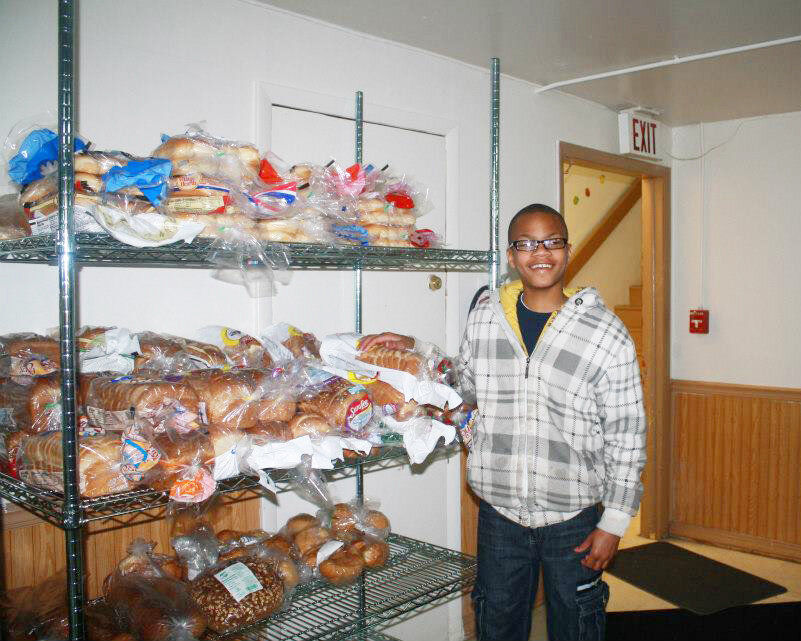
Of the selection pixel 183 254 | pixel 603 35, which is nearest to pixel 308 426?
pixel 183 254

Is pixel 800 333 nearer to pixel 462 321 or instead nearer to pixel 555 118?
pixel 555 118

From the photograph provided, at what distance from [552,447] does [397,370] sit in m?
0.46

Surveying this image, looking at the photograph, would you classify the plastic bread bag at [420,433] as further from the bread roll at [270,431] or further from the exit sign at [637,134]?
the exit sign at [637,134]

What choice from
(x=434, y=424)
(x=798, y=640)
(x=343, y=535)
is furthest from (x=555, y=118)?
(x=798, y=640)

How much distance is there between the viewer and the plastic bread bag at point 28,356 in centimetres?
163

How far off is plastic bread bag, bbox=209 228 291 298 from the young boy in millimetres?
659

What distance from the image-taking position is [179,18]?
2066mm

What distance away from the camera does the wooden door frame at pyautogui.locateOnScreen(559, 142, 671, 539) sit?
419cm

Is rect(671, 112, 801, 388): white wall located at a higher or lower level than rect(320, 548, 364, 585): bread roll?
higher

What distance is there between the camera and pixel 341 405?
180 centimetres

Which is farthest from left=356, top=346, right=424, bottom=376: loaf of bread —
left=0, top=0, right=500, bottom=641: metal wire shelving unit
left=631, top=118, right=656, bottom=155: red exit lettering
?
left=631, top=118, right=656, bottom=155: red exit lettering

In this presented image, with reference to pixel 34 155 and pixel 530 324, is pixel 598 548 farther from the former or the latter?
pixel 34 155

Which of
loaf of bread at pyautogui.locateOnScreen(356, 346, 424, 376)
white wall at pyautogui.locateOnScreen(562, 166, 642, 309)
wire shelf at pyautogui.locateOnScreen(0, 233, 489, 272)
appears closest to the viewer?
wire shelf at pyautogui.locateOnScreen(0, 233, 489, 272)

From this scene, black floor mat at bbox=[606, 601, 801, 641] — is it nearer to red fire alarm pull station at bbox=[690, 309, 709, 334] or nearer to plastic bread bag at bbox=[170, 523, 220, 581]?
red fire alarm pull station at bbox=[690, 309, 709, 334]
